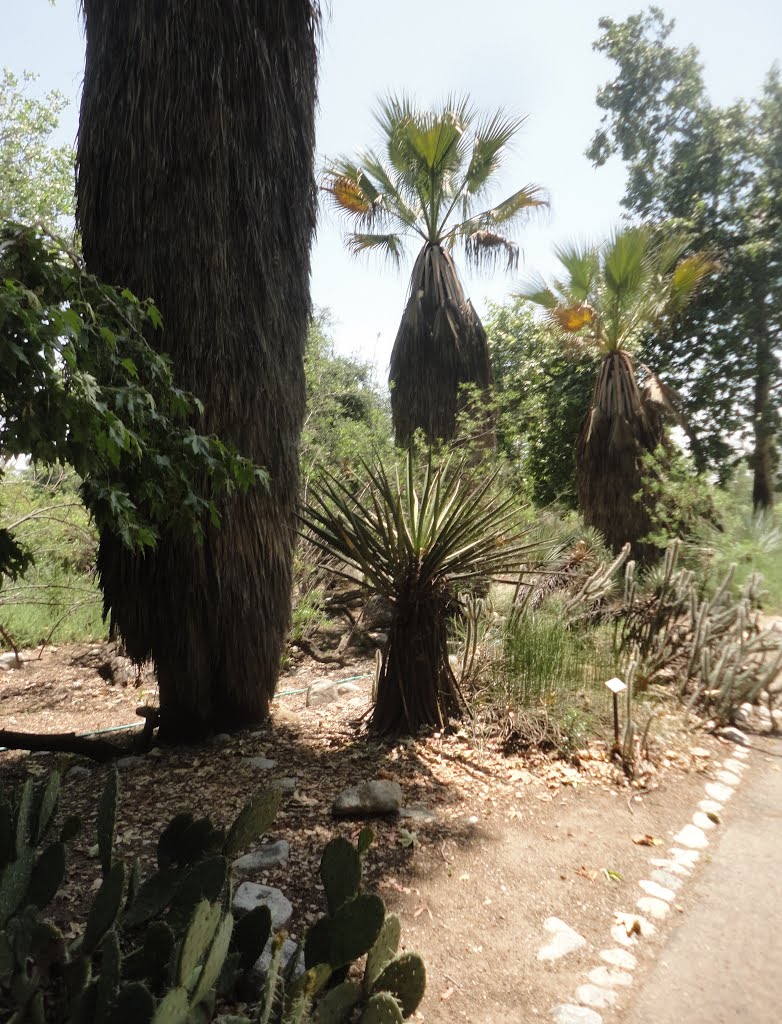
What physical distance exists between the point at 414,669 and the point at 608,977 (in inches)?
91.4

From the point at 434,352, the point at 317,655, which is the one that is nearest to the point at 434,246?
the point at 434,352

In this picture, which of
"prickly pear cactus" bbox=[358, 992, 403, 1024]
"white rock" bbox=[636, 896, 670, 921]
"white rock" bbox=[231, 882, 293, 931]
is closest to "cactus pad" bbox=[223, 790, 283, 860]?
"white rock" bbox=[231, 882, 293, 931]

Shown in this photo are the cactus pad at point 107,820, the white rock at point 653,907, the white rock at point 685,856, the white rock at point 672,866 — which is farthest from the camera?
the white rock at point 685,856

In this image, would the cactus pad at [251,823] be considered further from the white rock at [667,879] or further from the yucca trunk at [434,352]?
the yucca trunk at [434,352]

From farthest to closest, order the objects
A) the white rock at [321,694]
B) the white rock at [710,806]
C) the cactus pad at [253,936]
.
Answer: the white rock at [321,694] < the white rock at [710,806] < the cactus pad at [253,936]

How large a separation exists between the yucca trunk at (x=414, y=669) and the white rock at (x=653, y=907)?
6.06 ft

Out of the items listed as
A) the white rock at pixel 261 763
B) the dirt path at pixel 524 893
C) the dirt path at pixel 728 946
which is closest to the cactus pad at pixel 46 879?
the dirt path at pixel 524 893

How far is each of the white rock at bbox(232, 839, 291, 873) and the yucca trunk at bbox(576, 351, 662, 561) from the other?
7.13 metres

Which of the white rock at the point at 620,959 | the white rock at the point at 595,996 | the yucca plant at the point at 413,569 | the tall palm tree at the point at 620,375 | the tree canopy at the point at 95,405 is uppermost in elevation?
the tall palm tree at the point at 620,375

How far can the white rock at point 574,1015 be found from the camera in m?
2.32

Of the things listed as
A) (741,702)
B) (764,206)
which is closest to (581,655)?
(741,702)

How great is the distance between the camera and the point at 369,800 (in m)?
3.59

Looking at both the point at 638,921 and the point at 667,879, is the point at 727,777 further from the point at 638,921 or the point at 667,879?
the point at 638,921

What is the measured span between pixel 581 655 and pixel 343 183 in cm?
909
